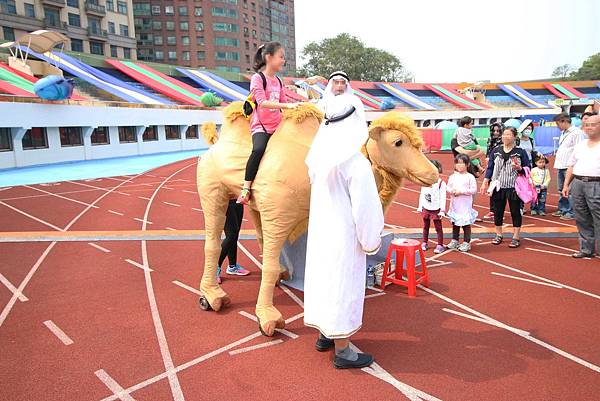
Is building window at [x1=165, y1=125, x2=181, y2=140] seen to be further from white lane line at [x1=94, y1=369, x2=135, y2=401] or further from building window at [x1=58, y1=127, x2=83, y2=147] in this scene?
white lane line at [x1=94, y1=369, x2=135, y2=401]

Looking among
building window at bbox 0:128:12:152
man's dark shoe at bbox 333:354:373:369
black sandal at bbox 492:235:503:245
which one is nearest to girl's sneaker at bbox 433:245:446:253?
black sandal at bbox 492:235:503:245

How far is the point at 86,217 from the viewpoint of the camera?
901 centimetres

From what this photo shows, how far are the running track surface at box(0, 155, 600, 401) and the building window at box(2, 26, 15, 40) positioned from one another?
40.5 meters

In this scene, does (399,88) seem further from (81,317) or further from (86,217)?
(81,317)

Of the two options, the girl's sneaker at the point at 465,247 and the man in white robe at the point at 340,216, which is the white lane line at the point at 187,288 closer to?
the man in white robe at the point at 340,216

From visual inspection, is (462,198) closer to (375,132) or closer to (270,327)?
(375,132)

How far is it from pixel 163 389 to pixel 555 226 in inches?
282

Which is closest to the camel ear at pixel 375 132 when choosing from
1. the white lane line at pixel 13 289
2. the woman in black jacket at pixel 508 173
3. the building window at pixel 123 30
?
the woman in black jacket at pixel 508 173

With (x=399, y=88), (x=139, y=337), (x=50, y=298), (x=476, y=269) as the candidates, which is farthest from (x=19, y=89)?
(x=399, y=88)

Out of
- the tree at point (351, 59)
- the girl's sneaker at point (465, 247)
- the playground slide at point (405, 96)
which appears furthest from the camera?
the tree at point (351, 59)

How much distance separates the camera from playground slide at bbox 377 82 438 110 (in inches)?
1702

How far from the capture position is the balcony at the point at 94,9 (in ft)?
143

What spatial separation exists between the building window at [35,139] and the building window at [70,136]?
0.74 m

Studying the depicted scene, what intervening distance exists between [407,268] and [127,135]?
69.1 ft
